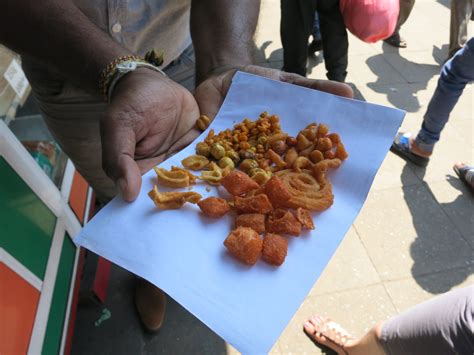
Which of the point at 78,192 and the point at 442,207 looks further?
the point at 442,207

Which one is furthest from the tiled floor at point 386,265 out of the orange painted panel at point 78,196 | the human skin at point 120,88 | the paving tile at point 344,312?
the human skin at point 120,88

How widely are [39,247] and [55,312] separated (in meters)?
0.35

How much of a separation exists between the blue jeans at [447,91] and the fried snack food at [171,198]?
229cm

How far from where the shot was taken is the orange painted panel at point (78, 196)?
2.37m

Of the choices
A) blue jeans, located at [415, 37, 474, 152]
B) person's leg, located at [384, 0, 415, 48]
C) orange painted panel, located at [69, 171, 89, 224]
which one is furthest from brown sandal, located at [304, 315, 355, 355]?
person's leg, located at [384, 0, 415, 48]

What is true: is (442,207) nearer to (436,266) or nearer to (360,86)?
(436,266)

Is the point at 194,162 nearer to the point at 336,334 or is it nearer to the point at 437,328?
the point at 437,328

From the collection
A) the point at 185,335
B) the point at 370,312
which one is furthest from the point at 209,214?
the point at 370,312

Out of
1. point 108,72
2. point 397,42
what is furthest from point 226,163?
point 397,42

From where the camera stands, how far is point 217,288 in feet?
3.90

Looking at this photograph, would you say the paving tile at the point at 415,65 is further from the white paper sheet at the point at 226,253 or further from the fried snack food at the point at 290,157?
the fried snack food at the point at 290,157

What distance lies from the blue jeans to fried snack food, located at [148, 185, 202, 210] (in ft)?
7.52

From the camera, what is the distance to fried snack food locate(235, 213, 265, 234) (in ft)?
4.38

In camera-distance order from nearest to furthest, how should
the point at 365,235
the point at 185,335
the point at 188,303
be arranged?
the point at 188,303 < the point at 185,335 < the point at 365,235
